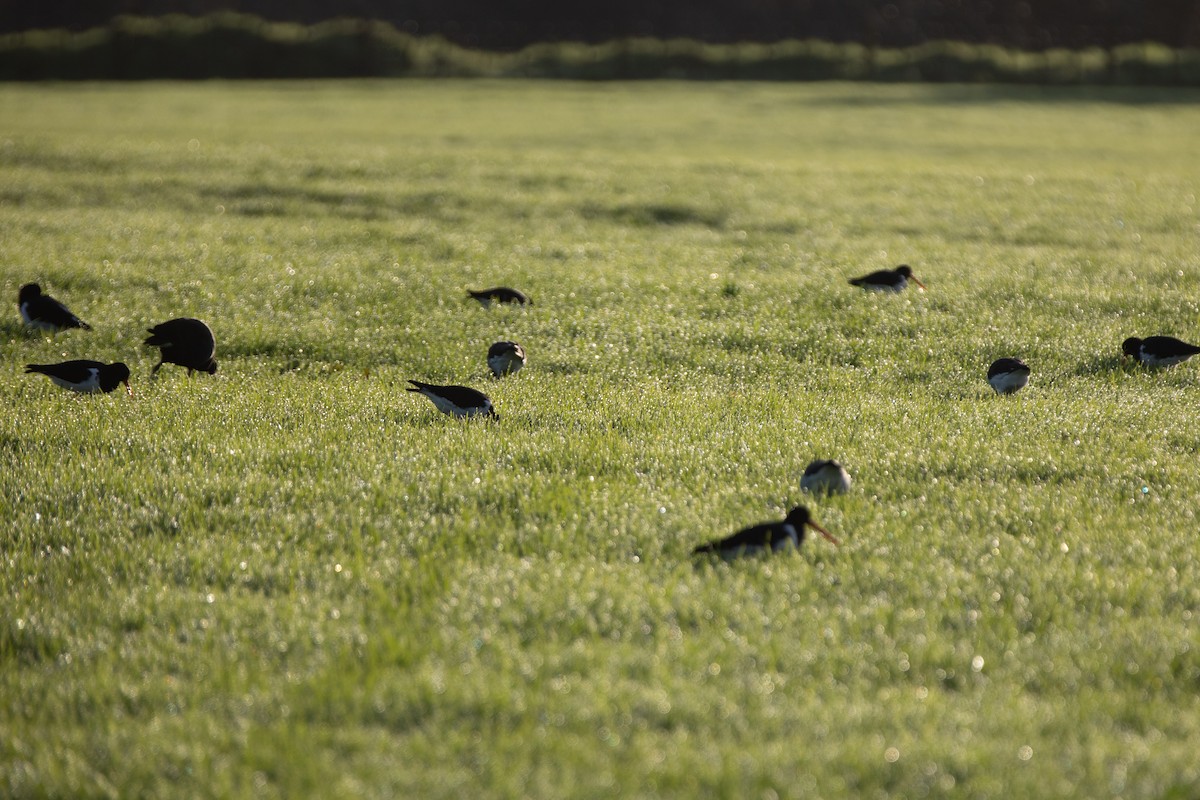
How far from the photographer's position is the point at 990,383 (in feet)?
31.2

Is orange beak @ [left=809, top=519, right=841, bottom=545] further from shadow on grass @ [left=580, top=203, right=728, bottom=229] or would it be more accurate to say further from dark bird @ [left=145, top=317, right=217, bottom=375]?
shadow on grass @ [left=580, top=203, right=728, bottom=229]

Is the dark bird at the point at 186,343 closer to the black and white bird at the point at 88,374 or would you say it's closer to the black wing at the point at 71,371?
the black and white bird at the point at 88,374

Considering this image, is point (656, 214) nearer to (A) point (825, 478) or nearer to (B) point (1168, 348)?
(B) point (1168, 348)

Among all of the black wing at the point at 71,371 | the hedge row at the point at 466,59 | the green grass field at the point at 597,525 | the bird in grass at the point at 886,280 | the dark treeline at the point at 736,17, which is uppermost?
the dark treeline at the point at 736,17

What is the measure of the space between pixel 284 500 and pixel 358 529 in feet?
2.74

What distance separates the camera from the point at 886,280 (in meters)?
13.0

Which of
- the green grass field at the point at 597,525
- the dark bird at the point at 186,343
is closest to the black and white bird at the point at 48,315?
the green grass field at the point at 597,525

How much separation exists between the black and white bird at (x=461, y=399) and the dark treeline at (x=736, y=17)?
66117 mm

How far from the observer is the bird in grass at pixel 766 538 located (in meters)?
5.97

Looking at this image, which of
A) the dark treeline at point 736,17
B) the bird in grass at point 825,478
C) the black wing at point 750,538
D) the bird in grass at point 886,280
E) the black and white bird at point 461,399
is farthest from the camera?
the dark treeline at point 736,17

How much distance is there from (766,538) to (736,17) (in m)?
79.2

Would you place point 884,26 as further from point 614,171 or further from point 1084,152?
point 614,171

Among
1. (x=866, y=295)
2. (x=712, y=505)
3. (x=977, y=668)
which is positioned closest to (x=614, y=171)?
(x=866, y=295)

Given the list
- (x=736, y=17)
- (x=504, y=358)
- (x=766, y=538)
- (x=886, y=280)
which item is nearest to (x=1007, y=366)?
(x=886, y=280)
